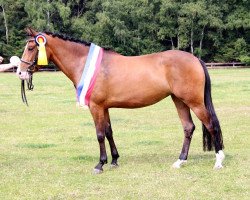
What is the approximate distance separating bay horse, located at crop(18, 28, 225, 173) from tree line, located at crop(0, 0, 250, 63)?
53643 mm

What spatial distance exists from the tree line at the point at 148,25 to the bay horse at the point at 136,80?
53.6 m

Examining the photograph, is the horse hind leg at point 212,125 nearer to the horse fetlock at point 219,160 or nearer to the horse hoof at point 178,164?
the horse fetlock at point 219,160

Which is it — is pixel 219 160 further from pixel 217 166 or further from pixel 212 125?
pixel 212 125

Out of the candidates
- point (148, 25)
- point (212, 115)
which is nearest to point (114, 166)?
point (212, 115)

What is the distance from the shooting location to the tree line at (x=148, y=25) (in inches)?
2506

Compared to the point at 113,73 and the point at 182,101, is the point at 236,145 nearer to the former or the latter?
the point at 182,101

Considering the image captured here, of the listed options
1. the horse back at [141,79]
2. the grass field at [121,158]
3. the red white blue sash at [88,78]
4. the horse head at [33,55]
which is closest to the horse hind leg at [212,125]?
the grass field at [121,158]

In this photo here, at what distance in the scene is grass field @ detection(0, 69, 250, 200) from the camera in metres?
7.54

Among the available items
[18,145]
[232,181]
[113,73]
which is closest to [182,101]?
[113,73]

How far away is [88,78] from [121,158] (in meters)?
1.95

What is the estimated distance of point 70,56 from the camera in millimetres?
9461

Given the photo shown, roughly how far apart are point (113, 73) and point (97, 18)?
58.4 meters

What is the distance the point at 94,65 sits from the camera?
9289 millimetres

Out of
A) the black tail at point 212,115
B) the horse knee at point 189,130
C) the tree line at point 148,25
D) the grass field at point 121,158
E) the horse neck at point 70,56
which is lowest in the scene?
the tree line at point 148,25
